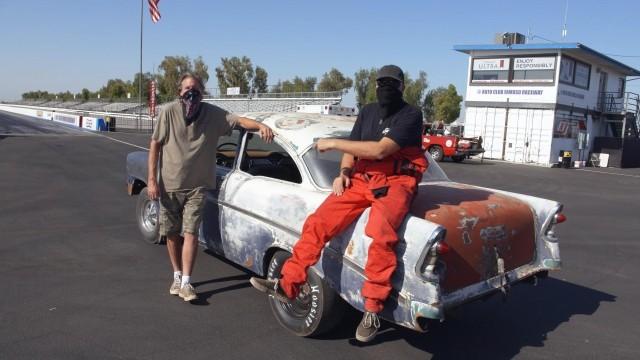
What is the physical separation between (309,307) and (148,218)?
10.5ft

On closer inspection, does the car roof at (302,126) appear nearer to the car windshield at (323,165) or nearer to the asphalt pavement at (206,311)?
the car windshield at (323,165)

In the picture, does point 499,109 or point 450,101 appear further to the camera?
point 450,101

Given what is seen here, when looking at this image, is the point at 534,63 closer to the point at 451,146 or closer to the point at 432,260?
the point at 451,146

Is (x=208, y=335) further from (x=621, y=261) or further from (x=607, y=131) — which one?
(x=607, y=131)

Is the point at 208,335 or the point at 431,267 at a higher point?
the point at 431,267

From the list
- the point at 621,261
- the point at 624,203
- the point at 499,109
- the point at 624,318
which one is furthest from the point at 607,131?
the point at 624,318

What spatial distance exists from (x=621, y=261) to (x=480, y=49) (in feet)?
82.9

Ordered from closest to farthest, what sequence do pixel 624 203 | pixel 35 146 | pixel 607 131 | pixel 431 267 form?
pixel 431 267 < pixel 624 203 < pixel 35 146 < pixel 607 131

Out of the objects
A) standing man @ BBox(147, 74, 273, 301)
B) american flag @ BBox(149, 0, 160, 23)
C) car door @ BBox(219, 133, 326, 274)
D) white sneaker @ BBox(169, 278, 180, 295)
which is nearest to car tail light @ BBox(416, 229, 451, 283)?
car door @ BBox(219, 133, 326, 274)

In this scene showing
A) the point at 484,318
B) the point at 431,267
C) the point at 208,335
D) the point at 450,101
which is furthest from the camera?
the point at 450,101

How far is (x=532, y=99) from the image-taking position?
28547 mm

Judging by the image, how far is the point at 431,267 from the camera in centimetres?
315

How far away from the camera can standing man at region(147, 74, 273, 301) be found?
436 centimetres

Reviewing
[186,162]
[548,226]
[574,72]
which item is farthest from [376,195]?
[574,72]
